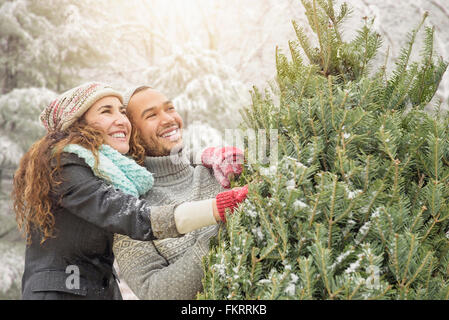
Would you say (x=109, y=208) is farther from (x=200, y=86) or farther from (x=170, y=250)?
(x=200, y=86)

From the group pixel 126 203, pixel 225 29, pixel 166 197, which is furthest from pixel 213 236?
pixel 225 29

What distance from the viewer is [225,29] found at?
35.3 feet

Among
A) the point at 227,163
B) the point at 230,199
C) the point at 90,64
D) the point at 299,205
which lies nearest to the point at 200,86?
A: the point at 90,64

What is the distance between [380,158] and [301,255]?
1.31ft

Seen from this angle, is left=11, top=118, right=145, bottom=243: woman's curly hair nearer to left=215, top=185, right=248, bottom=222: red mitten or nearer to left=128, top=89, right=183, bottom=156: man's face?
left=128, top=89, right=183, bottom=156: man's face

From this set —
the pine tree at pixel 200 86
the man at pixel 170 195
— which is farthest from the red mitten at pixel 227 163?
the pine tree at pixel 200 86

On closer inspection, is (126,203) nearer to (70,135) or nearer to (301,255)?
(70,135)

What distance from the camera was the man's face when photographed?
1.98m

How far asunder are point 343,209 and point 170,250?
2.86ft

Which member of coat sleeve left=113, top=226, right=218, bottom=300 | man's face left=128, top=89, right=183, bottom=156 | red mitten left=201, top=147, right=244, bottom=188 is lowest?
coat sleeve left=113, top=226, right=218, bottom=300

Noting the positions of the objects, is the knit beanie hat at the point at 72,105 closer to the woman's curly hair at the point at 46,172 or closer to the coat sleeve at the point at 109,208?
the woman's curly hair at the point at 46,172

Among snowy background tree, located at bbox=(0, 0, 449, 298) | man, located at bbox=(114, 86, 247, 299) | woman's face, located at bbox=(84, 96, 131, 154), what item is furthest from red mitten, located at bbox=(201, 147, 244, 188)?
snowy background tree, located at bbox=(0, 0, 449, 298)

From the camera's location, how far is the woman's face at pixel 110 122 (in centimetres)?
179

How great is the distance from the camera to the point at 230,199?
54.1 inches
